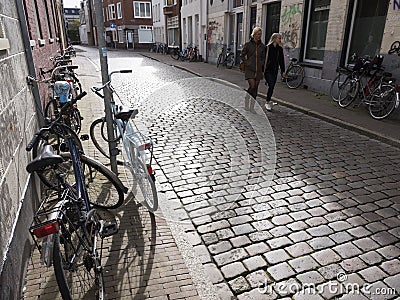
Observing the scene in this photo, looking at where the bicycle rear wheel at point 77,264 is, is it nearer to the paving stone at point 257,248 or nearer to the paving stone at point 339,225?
the paving stone at point 257,248

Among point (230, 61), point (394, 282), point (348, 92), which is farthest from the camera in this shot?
point (230, 61)

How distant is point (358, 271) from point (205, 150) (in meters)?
3.29

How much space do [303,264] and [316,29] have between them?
10.1m

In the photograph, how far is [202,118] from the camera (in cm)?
768

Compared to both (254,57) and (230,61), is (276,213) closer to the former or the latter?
(254,57)

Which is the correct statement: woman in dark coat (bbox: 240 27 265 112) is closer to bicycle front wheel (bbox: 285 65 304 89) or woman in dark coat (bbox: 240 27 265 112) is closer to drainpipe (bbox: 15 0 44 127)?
bicycle front wheel (bbox: 285 65 304 89)

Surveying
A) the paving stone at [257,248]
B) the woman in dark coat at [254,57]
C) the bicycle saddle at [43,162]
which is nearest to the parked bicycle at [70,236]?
the bicycle saddle at [43,162]

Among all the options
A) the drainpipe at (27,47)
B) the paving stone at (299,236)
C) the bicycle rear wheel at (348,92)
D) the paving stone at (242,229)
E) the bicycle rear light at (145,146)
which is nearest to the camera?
the paving stone at (299,236)

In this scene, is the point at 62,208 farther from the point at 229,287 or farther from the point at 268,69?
the point at 268,69

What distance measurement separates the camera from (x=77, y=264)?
90.3 inches

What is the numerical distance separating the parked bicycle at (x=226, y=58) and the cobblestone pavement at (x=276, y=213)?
11647 mm

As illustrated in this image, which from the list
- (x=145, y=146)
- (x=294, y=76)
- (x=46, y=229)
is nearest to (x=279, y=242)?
(x=145, y=146)

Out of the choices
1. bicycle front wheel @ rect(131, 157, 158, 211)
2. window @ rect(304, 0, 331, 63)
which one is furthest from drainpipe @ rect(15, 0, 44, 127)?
window @ rect(304, 0, 331, 63)

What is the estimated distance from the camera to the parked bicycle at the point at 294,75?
1135 cm
